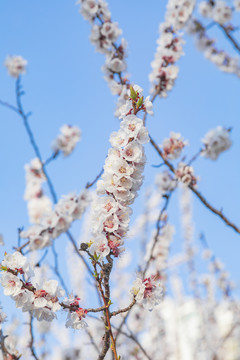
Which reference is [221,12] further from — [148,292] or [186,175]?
[148,292]

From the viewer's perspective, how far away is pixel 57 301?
→ 164 cm

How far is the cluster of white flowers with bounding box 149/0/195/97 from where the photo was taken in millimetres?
3787

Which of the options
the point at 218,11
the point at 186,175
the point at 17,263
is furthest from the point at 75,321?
the point at 218,11

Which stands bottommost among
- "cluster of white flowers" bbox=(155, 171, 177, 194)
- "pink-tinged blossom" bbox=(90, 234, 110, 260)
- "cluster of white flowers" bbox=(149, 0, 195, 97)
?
"pink-tinged blossom" bbox=(90, 234, 110, 260)

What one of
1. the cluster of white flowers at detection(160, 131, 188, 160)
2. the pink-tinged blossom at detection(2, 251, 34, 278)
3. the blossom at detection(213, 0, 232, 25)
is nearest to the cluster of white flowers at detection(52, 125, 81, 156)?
the cluster of white flowers at detection(160, 131, 188, 160)

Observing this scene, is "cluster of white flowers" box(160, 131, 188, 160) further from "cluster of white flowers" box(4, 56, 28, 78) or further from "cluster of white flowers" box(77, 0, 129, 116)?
"cluster of white flowers" box(4, 56, 28, 78)

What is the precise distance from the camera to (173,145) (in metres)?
3.96

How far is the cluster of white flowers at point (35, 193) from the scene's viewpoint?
18.6 feet

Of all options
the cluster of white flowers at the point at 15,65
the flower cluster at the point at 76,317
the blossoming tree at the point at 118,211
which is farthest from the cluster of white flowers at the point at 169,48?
the cluster of white flowers at the point at 15,65

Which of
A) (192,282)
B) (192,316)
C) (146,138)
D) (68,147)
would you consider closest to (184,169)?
(146,138)

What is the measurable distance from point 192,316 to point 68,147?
15631 mm

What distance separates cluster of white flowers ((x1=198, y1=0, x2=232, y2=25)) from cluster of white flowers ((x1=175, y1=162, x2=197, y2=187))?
2.23 metres

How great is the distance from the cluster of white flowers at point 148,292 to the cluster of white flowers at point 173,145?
254cm

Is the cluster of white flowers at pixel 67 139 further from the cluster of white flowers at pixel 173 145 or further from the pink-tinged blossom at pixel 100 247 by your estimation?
the pink-tinged blossom at pixel 100 247
